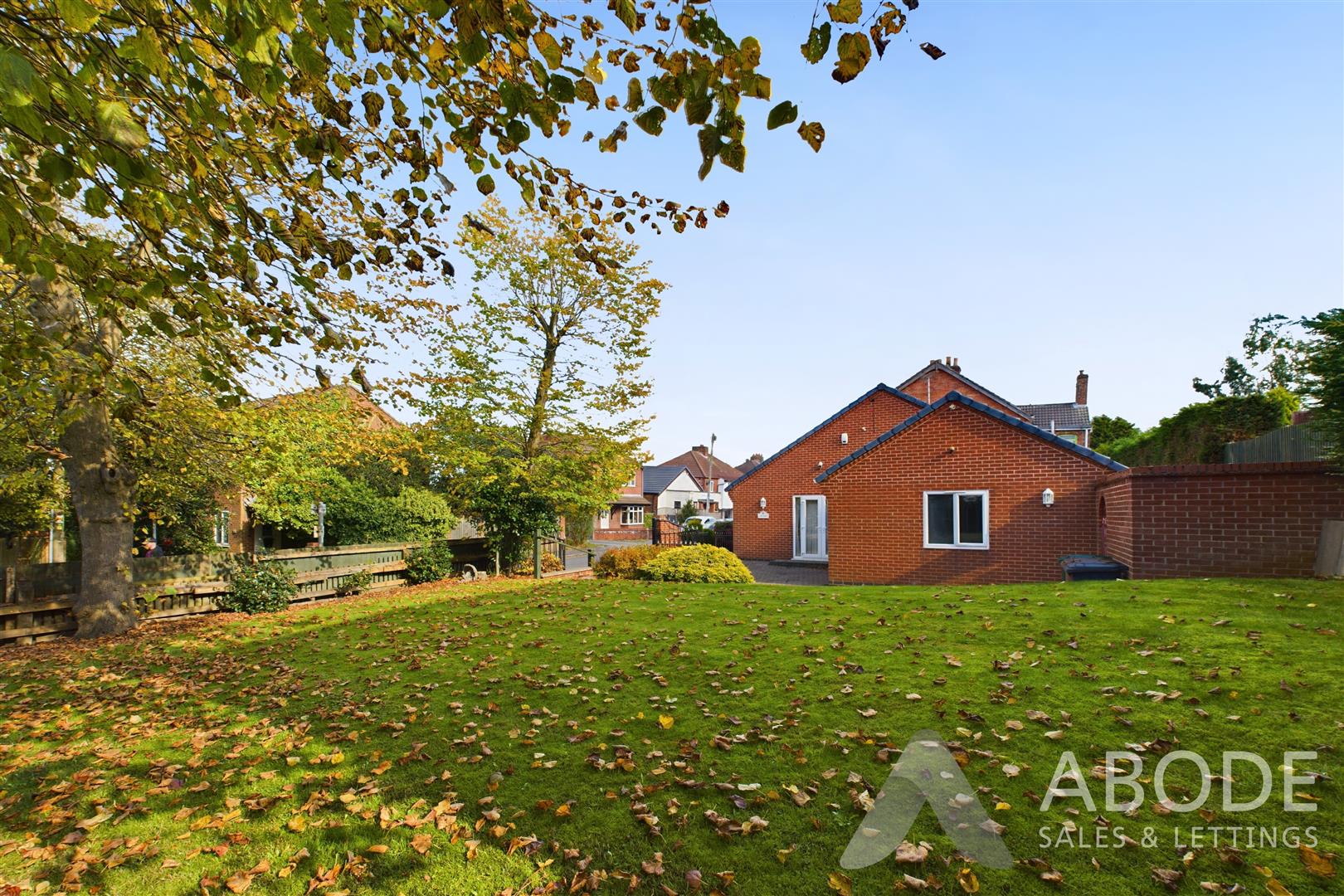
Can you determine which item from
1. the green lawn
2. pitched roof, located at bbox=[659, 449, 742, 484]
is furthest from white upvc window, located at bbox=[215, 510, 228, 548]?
pitched roof, located at bbox=[659, 449, 742, 484]

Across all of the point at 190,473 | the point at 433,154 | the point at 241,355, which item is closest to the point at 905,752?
the point at 433,154

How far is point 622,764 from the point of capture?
4941 millimetres

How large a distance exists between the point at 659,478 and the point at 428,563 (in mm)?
51910

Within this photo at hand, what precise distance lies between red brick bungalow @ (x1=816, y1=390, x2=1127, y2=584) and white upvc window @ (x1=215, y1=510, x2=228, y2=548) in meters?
18.7

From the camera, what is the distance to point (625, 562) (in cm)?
1831

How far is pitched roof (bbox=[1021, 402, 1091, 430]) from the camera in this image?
45.5m

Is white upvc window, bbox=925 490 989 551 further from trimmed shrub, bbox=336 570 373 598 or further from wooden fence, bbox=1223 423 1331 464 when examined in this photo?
trimmed shrub, bbox=336 570 373 598

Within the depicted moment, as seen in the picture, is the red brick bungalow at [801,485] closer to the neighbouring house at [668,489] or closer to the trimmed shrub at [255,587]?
the trimmed shrub at [255,587]

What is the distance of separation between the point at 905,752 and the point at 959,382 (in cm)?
2899

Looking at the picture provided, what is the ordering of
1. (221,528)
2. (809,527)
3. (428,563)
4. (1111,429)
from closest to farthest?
(428,563) < (221,528) < (809,527) < (1111,429)

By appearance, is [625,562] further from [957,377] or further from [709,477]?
[709,477]

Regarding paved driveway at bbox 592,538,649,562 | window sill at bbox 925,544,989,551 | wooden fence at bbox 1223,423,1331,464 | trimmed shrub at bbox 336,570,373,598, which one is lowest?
paved driveway at bbox 592,538,649,562

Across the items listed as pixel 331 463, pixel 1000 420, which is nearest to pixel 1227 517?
pixel 1000 420

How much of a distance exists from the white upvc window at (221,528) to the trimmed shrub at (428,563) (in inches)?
254
